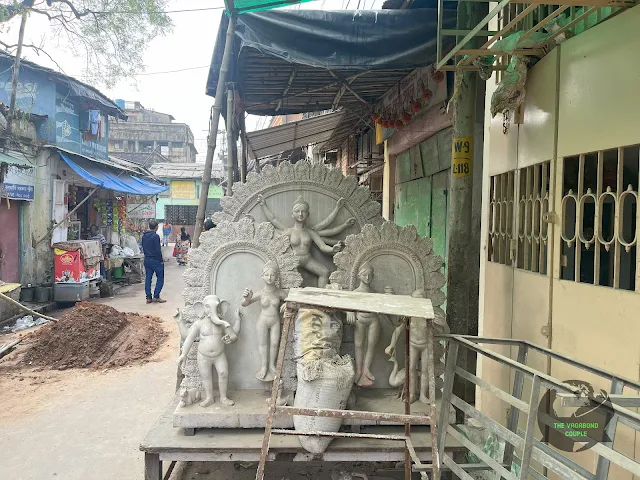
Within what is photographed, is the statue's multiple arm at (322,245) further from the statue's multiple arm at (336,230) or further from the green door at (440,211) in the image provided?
the green door at (440,211)

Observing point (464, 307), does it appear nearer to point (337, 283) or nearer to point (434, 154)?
point (337, 283)

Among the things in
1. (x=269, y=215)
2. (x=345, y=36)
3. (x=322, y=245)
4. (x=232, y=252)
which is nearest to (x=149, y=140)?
(x=269, y=215)

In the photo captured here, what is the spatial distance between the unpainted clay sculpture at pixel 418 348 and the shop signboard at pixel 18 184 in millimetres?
9260

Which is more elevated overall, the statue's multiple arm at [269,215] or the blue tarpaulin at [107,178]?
the blue tarpaulin at [107,178]

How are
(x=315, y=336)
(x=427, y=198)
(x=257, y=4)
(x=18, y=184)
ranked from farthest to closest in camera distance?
(x=18, y=184)
(x=427, y=198)
(x=257, y=4)
(x=315, y=336)

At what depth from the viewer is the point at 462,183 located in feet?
12.5

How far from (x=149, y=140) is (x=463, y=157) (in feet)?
107

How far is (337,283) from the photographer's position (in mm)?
3807

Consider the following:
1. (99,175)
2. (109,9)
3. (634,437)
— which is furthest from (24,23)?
(634,437)

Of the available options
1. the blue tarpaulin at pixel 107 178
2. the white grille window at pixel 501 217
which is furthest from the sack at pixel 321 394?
the blue tarpaulin at pixel 107 178

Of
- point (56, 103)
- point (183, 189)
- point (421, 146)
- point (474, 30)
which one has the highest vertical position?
point (56, 103)

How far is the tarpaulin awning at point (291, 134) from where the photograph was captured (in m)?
9.35

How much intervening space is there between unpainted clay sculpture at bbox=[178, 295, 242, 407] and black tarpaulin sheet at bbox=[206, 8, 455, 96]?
2387mm

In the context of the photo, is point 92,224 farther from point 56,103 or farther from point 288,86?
point 288,86
